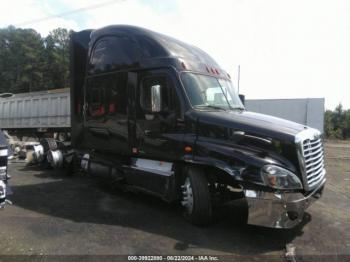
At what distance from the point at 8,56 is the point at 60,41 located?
1221 cm

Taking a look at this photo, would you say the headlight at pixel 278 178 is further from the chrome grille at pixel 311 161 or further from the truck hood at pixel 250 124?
the truck hood at pixel 250 124

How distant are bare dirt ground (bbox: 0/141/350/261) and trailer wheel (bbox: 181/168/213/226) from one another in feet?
0.54

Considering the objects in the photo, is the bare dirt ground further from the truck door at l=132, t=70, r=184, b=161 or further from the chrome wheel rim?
the truck door at l=132, t=70, r=184, b=161

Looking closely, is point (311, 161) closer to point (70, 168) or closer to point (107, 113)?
point (107, 113)

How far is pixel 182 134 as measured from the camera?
18.4ft

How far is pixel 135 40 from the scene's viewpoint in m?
6.53

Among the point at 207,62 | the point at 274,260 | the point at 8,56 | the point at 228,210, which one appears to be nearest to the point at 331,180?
the point at 228,210

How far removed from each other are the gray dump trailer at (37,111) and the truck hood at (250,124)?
8816 mm

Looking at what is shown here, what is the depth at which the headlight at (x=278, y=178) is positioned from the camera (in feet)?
14.8

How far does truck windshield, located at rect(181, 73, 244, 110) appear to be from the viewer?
18.7 ft

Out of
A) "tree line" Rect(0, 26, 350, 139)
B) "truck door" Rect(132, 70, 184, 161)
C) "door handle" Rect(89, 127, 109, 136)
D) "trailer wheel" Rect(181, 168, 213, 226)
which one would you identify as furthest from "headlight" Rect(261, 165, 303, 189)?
"tree line" Rect(0, 26, 350, 139)

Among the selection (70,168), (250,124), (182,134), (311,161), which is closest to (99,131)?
(182,134)

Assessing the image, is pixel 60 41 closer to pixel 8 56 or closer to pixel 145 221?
pixel 8 56

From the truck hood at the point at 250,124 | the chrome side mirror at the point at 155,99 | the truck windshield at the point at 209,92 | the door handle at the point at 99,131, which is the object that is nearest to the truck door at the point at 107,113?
the door handle at the point at 99,131
